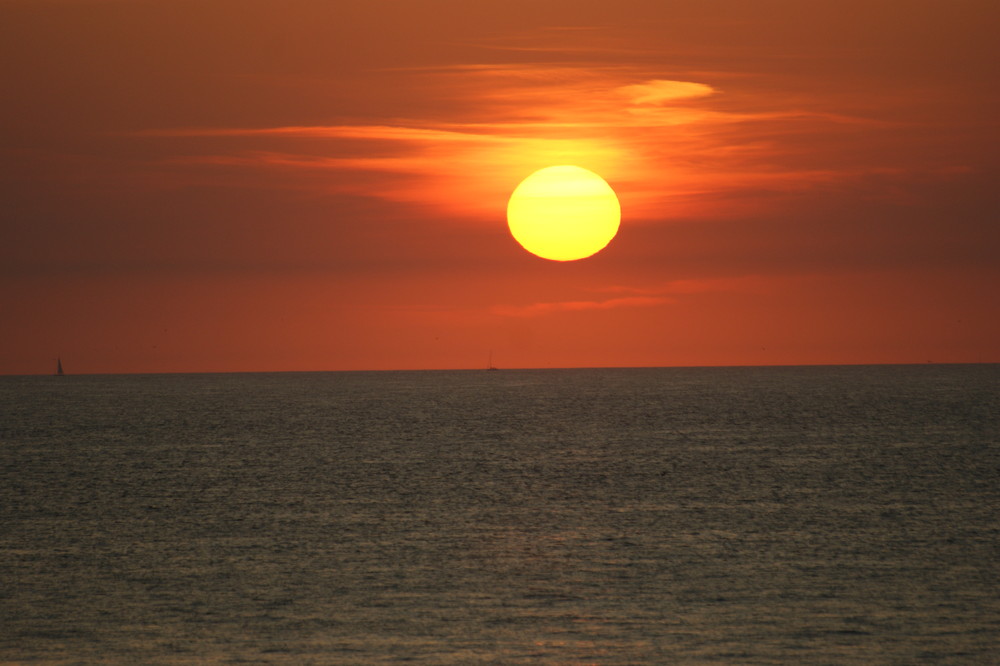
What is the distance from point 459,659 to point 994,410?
618 feet

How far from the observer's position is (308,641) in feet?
98.0

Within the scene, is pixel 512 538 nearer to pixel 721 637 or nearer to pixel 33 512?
pixel 721 637

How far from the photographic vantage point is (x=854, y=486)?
73.8m

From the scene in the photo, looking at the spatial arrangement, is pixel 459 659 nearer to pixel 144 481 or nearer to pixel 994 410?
pixel 144 481

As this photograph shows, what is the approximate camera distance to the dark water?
97.0 ft

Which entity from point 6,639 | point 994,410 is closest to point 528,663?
point 6,639

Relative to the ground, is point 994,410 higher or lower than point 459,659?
higher

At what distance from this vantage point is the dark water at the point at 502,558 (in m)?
29.6

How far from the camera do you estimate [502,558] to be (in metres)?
43.1

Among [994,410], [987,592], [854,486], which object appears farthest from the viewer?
[994,410]

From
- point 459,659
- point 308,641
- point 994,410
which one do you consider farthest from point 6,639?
point 994,410

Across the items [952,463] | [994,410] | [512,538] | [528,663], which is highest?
[994,410]

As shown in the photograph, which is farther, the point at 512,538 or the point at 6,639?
the point at 512,538

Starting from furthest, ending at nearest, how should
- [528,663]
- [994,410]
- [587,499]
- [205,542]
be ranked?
[994,410] → [587,499] → [205,542] → [528,663]
